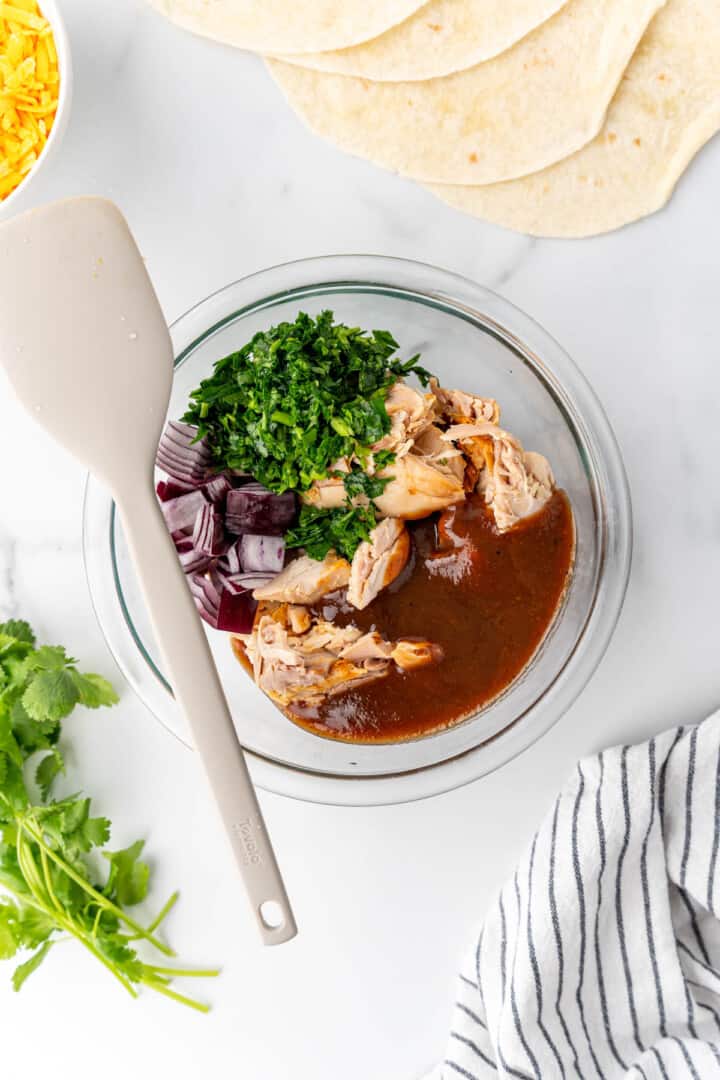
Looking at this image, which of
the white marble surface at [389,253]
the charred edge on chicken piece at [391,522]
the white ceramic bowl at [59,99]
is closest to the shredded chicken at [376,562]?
the charred edge on chicken piece at [391,522]

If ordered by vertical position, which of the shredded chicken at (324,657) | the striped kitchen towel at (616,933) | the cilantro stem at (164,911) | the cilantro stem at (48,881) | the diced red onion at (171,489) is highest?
the diced red onion at (171,489)

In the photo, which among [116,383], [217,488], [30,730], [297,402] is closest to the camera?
[116,383]

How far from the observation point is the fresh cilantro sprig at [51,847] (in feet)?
7.68

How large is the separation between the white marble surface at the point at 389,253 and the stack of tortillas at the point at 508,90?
64 mm

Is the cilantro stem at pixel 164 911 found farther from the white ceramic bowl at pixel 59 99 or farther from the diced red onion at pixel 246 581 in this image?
the white ceramic bowl at pixel 59 99

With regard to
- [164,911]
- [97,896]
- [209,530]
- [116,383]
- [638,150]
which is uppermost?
[638,150]

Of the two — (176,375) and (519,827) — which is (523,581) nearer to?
(519,827)

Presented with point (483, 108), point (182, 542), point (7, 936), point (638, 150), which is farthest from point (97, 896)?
point (638, 150)

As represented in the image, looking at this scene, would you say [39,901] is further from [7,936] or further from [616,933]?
[616,933]

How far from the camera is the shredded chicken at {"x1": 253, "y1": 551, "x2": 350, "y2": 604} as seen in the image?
207 cm

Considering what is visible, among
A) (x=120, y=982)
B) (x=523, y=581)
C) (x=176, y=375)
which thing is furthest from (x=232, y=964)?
(x=176, y=375)

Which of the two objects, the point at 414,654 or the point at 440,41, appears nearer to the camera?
the point at 414,654

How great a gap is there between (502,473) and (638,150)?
3.01 feet

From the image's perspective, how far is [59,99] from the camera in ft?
7.20
